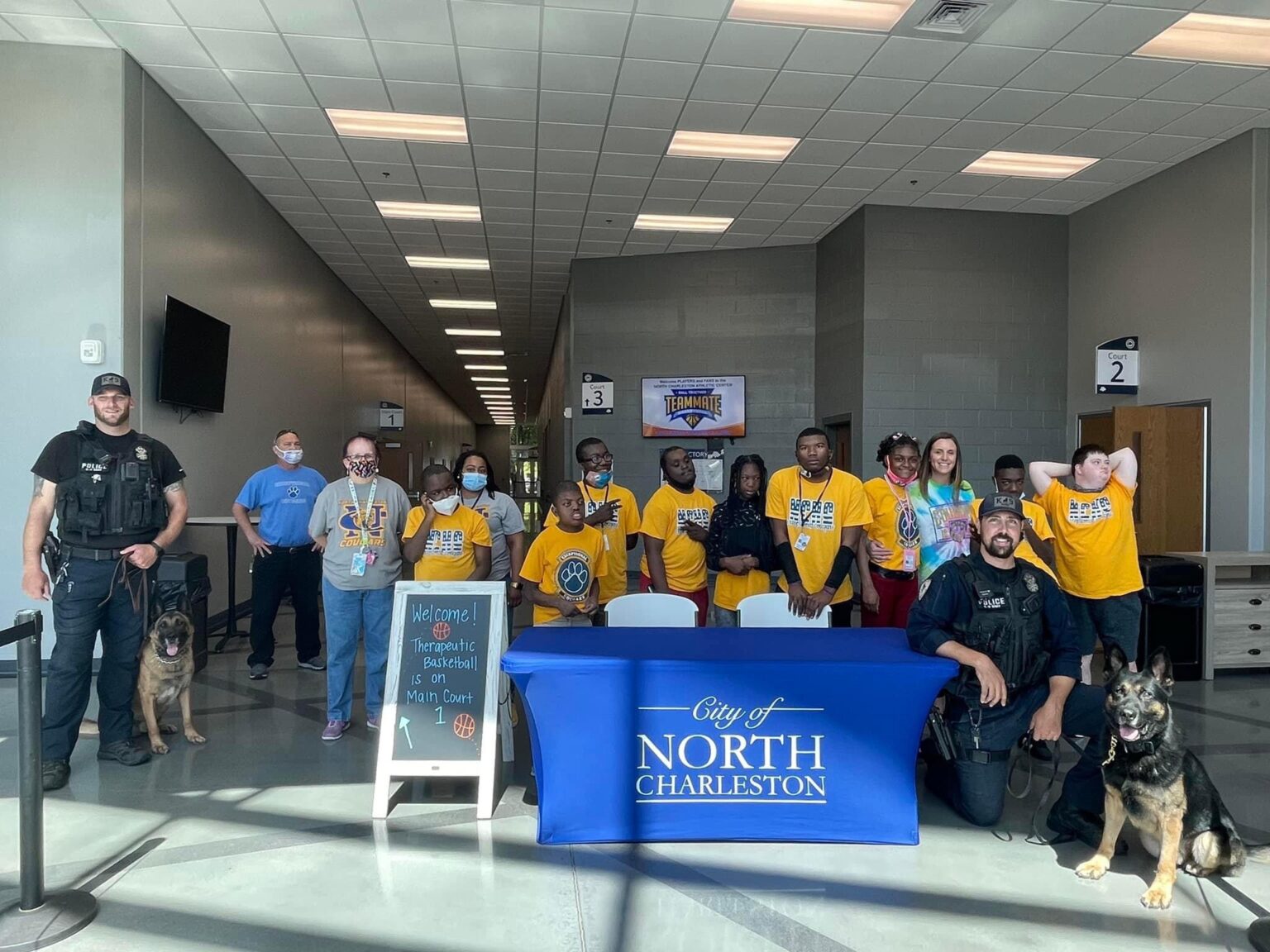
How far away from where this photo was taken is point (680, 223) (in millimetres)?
9648

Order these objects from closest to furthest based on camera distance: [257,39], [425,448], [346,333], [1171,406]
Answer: [257,39], [1171,406], [346,333], [425,448]

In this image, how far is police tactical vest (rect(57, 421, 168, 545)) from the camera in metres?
3.88

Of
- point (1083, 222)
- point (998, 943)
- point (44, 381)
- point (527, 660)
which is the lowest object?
point (998, 943)

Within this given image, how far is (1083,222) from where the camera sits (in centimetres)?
911

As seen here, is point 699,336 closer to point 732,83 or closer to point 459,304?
point 732,83

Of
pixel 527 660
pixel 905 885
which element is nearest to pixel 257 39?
pixel 527 660

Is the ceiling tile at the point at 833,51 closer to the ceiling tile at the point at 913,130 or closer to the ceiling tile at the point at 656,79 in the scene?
the ceiling tile at the point at 656,79

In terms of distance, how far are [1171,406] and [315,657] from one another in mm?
7077

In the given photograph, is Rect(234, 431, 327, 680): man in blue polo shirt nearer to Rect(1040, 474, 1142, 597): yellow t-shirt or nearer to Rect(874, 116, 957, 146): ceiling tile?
Rect(1040, 474, 1142, 597): yellow t-shirt

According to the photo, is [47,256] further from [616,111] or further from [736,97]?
[736,97]

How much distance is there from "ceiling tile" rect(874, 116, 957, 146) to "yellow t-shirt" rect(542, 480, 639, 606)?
397 cm

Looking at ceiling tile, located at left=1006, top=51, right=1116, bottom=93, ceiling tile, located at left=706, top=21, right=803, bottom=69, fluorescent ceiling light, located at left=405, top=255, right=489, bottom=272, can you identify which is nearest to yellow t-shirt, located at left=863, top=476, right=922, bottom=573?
ceiling tile, located at left=706, top=21, right=803, bottom=69

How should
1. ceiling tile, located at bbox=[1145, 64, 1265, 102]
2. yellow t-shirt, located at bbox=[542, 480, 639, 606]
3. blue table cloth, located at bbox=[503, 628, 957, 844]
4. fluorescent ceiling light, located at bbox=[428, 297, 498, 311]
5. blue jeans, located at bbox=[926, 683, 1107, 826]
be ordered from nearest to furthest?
1. blue table cloth, located at bbox=[503, 628, 957, 844]
2. blue jeans, located at bbox=[926, 683, 1107, 826]
3. yellow t-shirt, located at bbox=[542, 480, 639, 606]
4. ceiling tile, located at bbox=[1145, 64, 1265, 102]
5. fluorescent ceiling light, located at bbox=[428, 297, 498, 311]

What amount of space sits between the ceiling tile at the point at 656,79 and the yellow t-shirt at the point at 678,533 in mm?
3024
